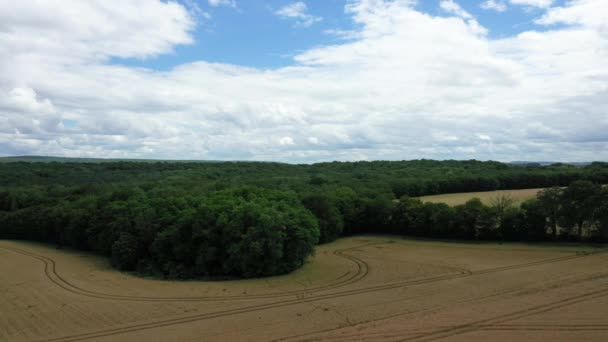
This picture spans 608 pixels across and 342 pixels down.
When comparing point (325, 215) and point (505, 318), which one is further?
point (325, 215)

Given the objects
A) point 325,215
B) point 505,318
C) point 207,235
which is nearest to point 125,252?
point 207,235

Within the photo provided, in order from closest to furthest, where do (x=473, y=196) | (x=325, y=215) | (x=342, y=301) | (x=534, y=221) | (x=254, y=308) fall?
(x=254, y=308), (x=342, y=301), (x=534, y=221), (x=325, y=215), (x=473, y=196)

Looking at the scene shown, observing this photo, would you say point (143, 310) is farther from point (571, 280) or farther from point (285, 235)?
point (571, 280)

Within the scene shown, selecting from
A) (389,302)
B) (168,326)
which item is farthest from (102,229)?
(389,302)

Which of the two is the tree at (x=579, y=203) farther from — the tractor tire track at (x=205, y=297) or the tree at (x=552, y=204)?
the tractor tire track at (x=205, y=297)

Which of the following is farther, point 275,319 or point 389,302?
point 389,302

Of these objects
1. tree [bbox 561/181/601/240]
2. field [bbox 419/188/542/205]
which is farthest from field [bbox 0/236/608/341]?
field [bbox 419/188/542/205]

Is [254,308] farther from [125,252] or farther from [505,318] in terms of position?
[125,252]

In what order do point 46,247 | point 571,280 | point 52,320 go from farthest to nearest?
point 46,247 → point 571,280 → point 52,320
